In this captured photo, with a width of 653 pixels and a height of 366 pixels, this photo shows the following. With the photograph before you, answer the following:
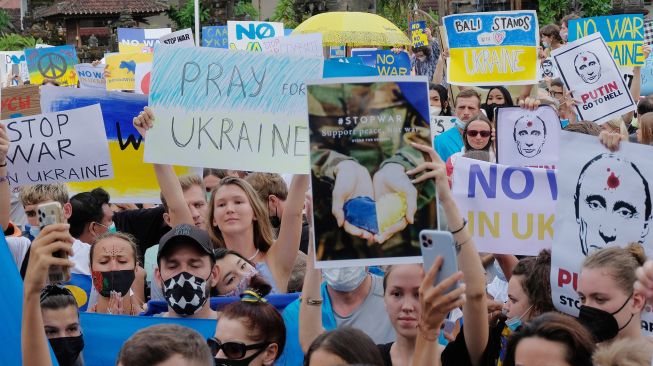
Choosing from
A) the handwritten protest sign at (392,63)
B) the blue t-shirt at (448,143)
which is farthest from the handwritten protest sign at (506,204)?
the handwritten protest sign at (392,63)

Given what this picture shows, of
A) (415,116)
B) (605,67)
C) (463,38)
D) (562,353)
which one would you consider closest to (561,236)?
(415,116)

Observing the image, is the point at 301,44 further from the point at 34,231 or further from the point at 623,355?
the point at 623,355

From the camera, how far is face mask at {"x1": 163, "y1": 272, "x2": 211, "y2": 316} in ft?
16.6

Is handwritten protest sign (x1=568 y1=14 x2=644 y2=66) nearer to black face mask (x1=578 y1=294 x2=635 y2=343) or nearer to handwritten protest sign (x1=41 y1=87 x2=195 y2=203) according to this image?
handwritten protest sign (x1=41 y1=87 x2=195 y2=203)

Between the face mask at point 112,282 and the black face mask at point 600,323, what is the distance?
2365 mm

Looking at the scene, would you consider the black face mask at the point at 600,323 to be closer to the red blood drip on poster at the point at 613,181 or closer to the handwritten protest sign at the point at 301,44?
the red blood drip on poster at the point at 613,181

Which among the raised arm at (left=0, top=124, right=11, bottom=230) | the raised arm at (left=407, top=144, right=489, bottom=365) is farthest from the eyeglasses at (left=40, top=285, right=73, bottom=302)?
the raised arm at (left=407, top=144, right=489, bottom=365)

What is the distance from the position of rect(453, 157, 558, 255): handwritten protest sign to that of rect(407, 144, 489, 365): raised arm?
1250 mm

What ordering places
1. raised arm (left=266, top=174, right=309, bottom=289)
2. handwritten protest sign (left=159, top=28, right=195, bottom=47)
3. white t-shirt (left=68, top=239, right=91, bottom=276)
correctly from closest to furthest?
raised arm (left=266, top=174, right=309, bottom=289)
white t-shirt (left=68, top=239, right=91, bottom=276)
handwritten protest sign (left=159, top=28, right=195, bottom=47)

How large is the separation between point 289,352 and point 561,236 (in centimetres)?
127

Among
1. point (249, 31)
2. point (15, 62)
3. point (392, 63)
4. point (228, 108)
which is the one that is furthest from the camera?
point (15, 62)

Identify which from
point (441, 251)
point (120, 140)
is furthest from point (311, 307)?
point (120, 140)

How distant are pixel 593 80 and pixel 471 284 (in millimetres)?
5607

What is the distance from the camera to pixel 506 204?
225 inches
